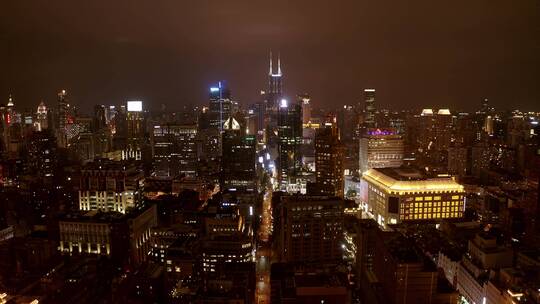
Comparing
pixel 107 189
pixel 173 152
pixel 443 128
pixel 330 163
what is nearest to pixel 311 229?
pixel 107 189

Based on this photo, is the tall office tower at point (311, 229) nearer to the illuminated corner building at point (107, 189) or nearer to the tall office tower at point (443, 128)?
the illuminated corner building at point (107, 189)

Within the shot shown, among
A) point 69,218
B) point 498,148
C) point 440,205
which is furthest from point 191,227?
point 498,148

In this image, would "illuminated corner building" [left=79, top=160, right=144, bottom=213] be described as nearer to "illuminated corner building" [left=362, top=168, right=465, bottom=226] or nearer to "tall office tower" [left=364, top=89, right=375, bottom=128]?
"illuminated corner building" [left=362, top=168, right=465, bottom=226]

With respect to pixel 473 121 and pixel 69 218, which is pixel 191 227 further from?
pixel 473 121

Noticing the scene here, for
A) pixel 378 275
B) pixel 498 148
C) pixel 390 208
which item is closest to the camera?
pixel 378 275

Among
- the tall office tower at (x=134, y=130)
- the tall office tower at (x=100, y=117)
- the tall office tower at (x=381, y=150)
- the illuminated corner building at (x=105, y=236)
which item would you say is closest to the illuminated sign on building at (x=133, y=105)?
the tall office tower at (x=134, y=130)

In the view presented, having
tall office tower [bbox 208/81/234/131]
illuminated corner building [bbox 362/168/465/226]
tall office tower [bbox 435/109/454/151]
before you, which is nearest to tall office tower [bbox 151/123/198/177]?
tall office tower [bbox 208/81/234/131]
